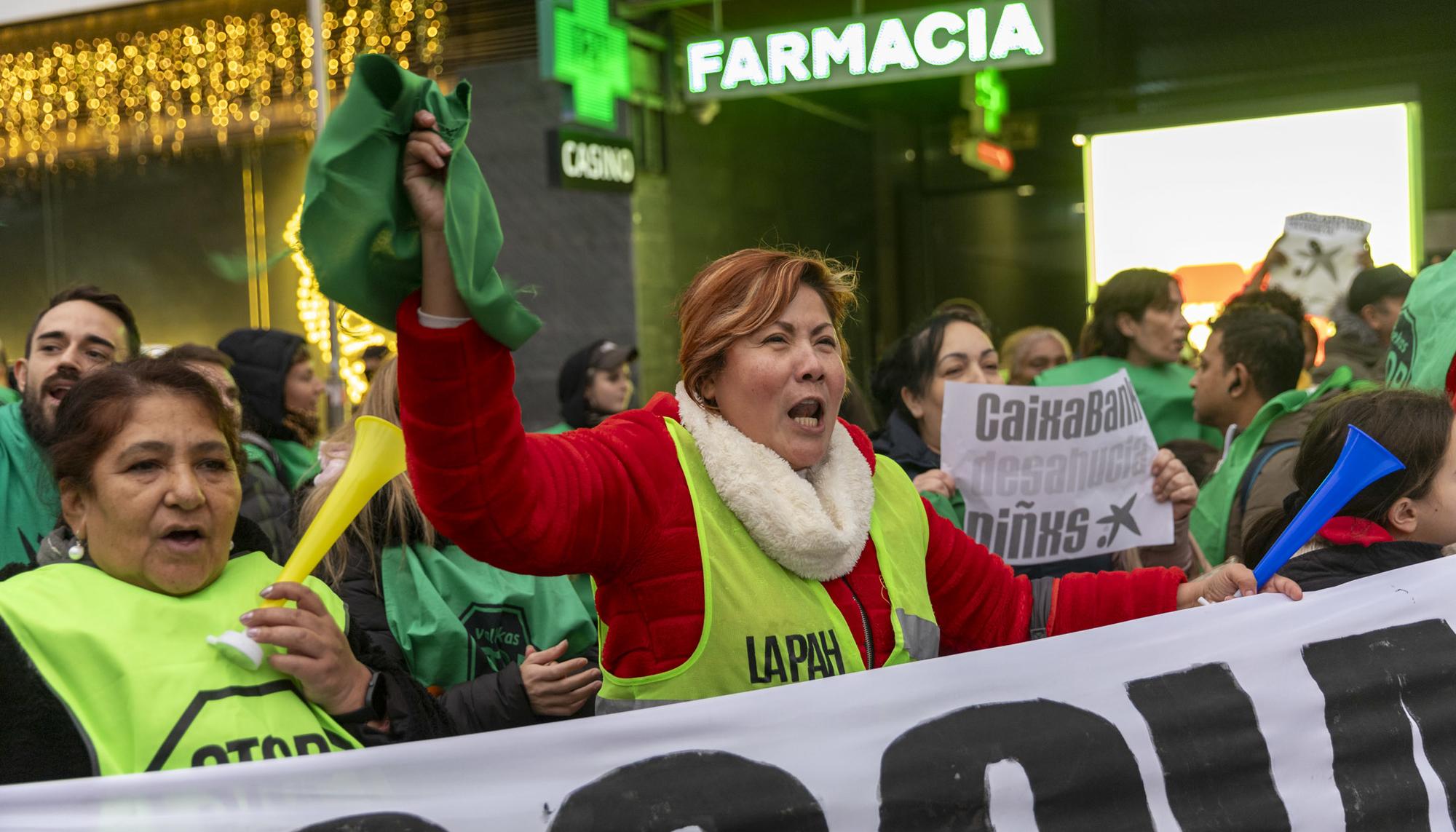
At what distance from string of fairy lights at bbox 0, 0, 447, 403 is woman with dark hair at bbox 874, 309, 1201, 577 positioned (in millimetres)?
5953

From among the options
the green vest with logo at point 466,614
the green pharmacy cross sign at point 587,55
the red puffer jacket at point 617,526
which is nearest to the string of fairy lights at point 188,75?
the green pharmacy cross sign at point 587,55

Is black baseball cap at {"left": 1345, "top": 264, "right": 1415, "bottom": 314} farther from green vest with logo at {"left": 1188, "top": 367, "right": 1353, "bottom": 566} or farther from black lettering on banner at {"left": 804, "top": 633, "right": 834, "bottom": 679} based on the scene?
black lettering on banner at {"left": 804, "top": 633, "right": 834, "bottom": 679}

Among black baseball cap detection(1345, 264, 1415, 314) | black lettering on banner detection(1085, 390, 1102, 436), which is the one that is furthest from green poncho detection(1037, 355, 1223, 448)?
black lettering on banner detection(1085, 390, 1102, 436)

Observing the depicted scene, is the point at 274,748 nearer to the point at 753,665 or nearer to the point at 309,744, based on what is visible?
the point at 309,744

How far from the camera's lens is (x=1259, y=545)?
9.76 feet

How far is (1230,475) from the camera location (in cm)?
407

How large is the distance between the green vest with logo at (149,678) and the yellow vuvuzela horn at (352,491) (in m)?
0.05

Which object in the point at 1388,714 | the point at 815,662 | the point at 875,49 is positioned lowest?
the point at 1388,714

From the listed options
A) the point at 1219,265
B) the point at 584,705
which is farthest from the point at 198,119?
the point at 584,705

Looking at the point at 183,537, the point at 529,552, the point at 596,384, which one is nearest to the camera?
the point at 529,552

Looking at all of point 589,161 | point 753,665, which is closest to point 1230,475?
point 753,665

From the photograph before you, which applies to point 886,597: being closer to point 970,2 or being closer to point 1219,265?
point 970,2

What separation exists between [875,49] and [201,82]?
5.22 m

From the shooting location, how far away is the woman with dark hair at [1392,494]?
104 inches
